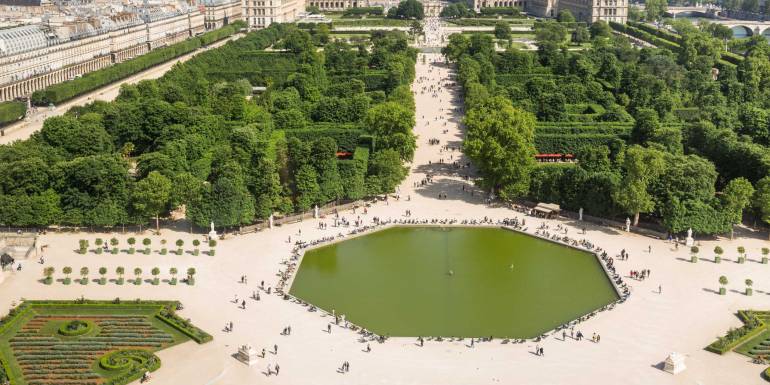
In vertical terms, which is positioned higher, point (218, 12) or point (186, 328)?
point (218, 12)

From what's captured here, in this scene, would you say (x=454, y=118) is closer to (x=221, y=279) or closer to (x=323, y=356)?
(x=221, y=279)

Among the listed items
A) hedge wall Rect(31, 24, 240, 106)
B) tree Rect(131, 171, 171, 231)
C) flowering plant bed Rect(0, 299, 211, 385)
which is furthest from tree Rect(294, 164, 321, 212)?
hedge wall Rect(31, 24, 240, 106)

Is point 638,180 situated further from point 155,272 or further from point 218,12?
point 218,12

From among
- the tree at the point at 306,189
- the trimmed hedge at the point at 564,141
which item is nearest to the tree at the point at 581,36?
the trimmed hedge at the point at 564,141

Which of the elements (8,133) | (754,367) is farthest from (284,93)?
(754,367)

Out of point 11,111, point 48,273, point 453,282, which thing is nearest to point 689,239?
point 453,282

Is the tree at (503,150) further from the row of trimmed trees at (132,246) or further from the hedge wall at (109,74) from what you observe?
the hedge wall at (109,74)
